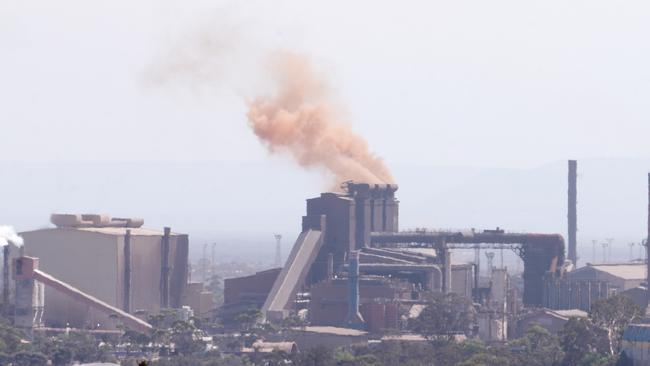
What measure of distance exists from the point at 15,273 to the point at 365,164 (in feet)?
146

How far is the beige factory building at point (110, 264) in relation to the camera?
6329 inches

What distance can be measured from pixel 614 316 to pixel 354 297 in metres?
27.4

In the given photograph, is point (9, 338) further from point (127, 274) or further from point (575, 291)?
point (575, 291)

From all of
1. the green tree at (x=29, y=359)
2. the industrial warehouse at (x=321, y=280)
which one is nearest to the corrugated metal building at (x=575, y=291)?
the industrial warehouse at (x=321, y=280)

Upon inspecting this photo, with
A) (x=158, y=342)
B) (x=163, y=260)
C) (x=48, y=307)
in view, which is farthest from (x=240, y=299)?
(x=158, y=342)

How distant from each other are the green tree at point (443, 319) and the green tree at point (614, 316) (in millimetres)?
14523

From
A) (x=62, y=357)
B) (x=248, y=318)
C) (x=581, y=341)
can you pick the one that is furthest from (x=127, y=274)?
(x=581, y=341)

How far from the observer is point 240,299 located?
168125 millimetres

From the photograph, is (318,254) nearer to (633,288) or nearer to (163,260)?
(163,260)

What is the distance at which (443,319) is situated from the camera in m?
146

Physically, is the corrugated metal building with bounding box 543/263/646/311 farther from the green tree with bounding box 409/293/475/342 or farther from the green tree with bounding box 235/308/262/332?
the green tree with bounding box 235/308/262/332

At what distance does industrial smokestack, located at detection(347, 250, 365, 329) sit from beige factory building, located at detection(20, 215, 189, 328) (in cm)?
1909

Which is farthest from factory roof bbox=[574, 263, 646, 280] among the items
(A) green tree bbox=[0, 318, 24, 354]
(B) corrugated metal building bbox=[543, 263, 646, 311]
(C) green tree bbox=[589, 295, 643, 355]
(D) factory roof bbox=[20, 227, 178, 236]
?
(A) green tree bbox=[0, 318, 24, 354]

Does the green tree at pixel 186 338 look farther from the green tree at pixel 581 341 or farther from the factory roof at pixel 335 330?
the green tree at pixel 581 341
